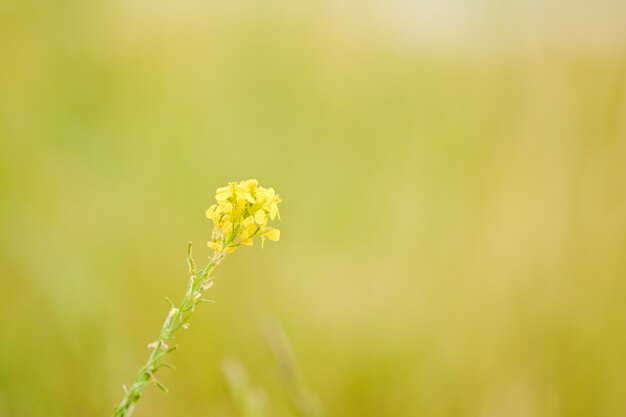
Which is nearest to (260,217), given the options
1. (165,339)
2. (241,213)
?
(241,213)

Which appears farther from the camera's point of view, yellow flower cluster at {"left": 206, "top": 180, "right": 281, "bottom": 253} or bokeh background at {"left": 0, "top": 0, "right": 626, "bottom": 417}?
bokeh background at {"left": 0, "top": 0, "right": 626, "bottom": 417}

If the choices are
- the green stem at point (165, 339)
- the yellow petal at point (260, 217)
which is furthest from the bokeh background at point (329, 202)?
the yellow petal at point (260, 217)

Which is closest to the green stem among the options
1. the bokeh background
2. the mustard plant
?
the mustard plant

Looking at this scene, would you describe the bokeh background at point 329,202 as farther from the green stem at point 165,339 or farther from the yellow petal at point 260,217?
the yellow petal at point 260,217

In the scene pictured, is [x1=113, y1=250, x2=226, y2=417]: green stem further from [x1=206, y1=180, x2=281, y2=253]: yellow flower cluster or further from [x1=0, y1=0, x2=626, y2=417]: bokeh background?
[x1=0, y1=0, x2=626, y2=417]: bokeh background

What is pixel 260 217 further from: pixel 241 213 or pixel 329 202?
pixel 329 202
